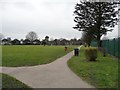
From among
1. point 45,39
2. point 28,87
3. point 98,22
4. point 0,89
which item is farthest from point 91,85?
point 45,39

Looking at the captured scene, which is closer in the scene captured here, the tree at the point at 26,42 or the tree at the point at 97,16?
the tree at the point at 97,16

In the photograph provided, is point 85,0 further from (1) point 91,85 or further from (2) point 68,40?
(2) point 68,40

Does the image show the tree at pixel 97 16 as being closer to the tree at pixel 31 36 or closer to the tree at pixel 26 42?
the tree at pixel 26 42

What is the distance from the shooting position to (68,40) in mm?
175375

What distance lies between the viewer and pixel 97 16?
50406 millimetres

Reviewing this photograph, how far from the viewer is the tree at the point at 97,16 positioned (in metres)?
50.0

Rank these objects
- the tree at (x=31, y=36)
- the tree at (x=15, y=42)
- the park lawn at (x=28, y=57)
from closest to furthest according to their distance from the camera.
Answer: the park lawn at (x=28, y=57) < the tree at (x=15, y=42) < the tree at (x=31, y=36)

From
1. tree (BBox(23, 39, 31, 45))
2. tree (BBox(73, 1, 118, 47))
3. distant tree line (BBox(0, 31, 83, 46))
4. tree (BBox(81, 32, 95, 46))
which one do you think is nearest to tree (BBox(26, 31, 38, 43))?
distant tree line (BBox(0, 31, 83, 46))

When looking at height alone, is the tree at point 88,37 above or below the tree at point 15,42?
above

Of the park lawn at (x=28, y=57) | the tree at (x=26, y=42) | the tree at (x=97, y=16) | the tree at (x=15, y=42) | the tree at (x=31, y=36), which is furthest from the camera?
the tree at (x=31, y=36)

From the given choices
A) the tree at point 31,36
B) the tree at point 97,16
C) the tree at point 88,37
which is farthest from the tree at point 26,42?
the tree at point 97,16

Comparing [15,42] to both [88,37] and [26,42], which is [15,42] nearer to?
[26,42]

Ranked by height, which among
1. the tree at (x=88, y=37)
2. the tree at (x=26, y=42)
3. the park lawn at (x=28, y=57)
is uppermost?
the tree at (x=88, y=37)

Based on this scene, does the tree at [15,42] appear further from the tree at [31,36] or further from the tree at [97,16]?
the tree at [97,16]
